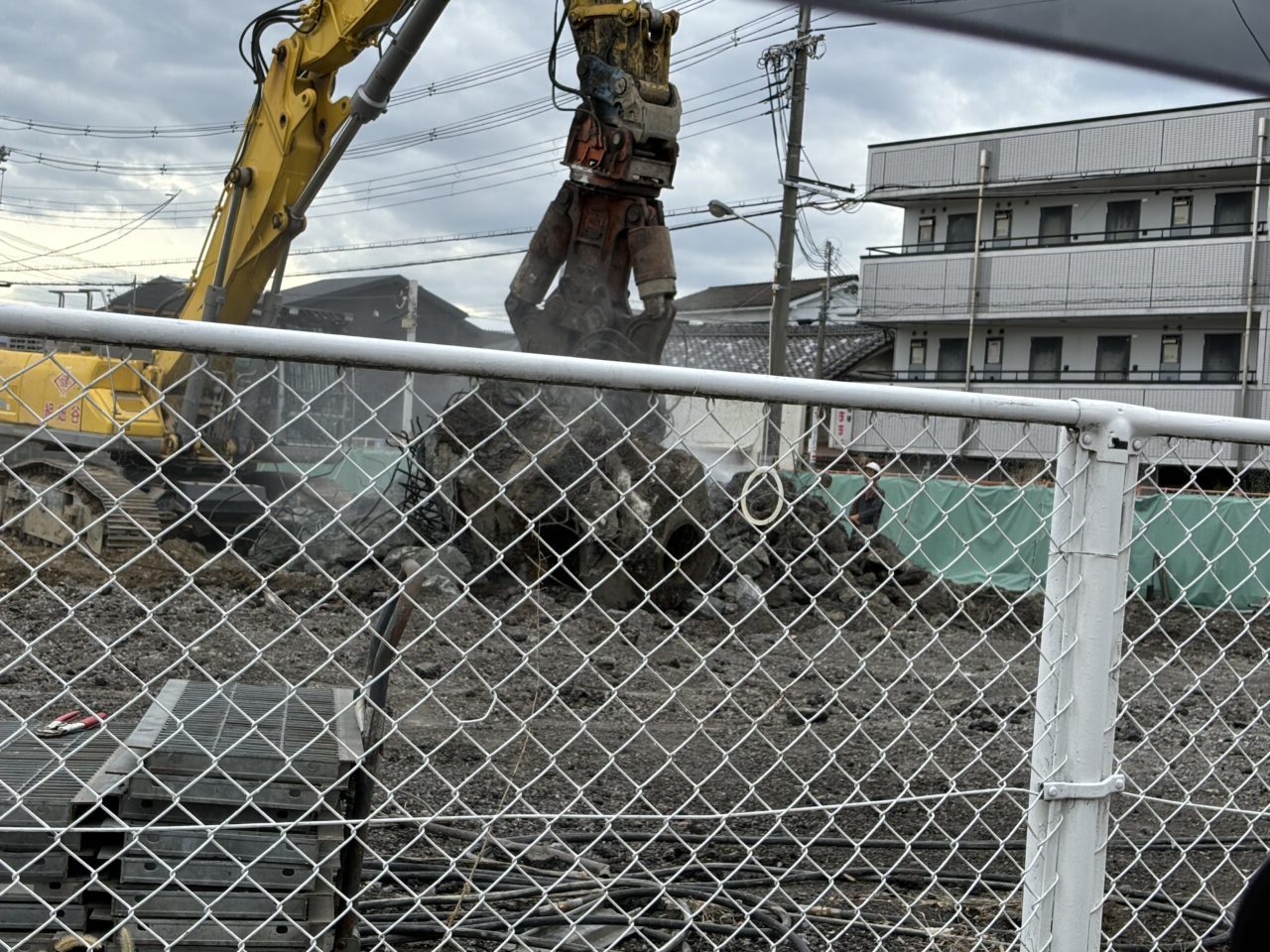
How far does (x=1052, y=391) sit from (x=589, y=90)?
2070cm

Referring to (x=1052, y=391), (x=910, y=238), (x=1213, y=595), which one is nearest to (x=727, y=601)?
(x=1213, y=595)

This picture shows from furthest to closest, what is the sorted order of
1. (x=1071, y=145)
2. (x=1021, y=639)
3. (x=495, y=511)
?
(x=1071, y=145)
(x=1021, y=639)
(x=495, y=511)

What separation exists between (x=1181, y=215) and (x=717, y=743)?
24058 millimetres

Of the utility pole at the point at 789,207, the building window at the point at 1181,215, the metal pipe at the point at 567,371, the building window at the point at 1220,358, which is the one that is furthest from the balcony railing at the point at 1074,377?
the metal pipe at the point at 567,371

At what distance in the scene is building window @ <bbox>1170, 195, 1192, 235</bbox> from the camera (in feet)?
85.0

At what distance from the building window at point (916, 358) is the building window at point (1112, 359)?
408 cm

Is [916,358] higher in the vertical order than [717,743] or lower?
higher

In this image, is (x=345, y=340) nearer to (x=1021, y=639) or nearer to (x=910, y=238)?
(x=1021, y=639)

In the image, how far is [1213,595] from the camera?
15625 millimetres

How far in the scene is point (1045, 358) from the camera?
92.4 ft

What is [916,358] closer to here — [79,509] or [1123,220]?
[1123,220]

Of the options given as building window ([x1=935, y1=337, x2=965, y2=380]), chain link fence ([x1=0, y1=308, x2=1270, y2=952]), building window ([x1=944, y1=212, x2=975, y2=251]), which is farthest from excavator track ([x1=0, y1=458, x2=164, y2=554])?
building window ([x1=944, y1=212, x2=975, y2=251])

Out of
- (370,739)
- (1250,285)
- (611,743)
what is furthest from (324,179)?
(1250,285)

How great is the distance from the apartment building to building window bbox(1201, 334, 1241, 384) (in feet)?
0.10
